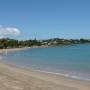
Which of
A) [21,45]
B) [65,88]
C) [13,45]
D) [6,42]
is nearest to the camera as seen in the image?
[65,88]

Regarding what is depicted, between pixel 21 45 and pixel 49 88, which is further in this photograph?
pixel 21 45

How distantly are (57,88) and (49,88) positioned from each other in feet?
1.44

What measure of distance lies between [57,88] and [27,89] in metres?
1.71

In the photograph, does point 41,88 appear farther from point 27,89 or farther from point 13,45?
point 13,45

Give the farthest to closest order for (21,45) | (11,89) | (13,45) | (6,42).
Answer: (21,45), (13,45), (6,42), (11,89)

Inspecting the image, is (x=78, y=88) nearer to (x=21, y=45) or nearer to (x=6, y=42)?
(x=6, y=42)

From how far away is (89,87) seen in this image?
624 inches

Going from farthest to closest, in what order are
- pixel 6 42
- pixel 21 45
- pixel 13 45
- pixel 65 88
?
pixel 21 45, pixel 13 45, pixel 6 42, pixel 65 88

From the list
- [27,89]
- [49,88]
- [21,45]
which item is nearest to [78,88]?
[49,88]

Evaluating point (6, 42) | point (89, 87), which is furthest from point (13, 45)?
point (89, 87)

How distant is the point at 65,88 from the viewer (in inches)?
595

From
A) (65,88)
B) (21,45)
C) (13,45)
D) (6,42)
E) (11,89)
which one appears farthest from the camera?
(21,45)

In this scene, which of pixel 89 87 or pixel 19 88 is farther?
pixel 89 87

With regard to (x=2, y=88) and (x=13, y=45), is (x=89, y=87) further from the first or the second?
(x=13, y=45)
